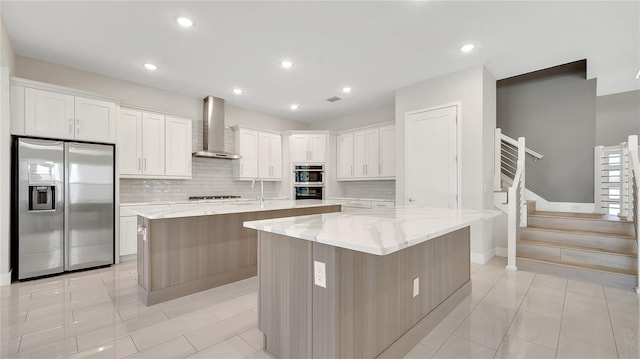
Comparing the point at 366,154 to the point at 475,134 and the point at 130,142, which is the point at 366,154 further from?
the point at 130,142

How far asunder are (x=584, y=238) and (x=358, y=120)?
4.33 meters

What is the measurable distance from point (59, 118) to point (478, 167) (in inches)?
216

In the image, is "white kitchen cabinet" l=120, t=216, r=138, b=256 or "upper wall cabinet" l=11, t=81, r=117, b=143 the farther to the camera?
"white kitchen cabinet" l=120, t=216, r=138, b=256

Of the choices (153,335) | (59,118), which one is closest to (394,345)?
(153,335)

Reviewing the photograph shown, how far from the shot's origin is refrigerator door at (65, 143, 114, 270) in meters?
3.57

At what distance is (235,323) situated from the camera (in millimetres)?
2256

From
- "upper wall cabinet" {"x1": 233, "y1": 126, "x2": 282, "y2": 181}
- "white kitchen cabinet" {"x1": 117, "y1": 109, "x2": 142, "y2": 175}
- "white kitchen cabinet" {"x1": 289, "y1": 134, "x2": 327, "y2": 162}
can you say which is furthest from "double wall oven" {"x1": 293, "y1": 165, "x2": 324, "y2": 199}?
"white kitchen cabinet" {"x1": 117, "y1": 109, "x2": 142, "y2": 175}

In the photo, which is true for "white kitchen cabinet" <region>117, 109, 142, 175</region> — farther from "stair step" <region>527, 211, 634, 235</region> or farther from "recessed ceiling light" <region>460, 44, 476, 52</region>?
"stair step" <region>527, 211, 634, 235</region>

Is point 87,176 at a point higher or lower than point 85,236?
higher

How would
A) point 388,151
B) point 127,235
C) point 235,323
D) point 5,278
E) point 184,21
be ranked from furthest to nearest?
point 388,151 < point 127,235 < point 5,278 < point 184,21 < point 235,323

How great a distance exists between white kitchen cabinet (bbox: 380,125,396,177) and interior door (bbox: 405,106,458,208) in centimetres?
84

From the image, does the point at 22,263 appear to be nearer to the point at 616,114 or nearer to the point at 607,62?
the point at 607,62

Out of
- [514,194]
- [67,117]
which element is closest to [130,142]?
[67,117]

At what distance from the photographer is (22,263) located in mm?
3258
